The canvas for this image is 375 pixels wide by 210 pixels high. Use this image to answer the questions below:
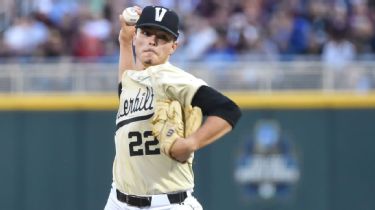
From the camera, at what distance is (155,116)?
5.74m

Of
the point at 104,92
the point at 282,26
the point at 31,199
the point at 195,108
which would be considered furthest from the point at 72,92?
the point at 195,108

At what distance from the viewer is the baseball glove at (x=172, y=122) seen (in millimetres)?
5652

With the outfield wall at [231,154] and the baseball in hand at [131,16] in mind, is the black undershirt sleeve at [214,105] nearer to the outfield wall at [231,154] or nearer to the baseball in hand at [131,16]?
the baseball in hand at [131,16]

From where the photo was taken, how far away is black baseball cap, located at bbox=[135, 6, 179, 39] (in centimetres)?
596

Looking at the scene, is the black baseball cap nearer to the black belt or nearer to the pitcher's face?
the pitcher's face

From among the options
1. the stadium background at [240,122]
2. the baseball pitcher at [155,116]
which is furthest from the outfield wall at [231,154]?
the baseball pitcher at [155,116]

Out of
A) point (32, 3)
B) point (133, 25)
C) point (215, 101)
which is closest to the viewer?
point (215, 101)

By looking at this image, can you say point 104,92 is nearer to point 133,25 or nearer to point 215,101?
point 133,25

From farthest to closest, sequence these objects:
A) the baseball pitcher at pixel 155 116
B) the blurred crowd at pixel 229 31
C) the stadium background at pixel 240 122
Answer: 1. the blurred crowd at pixel 229 31
2. the stadium background at pixel 240 122
3. the baseball pitcher at pixel 155 116

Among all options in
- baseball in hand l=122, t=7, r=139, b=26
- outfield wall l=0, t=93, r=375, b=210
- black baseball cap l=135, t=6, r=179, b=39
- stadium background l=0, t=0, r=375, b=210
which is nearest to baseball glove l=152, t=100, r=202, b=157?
black baseball cap l=135, t=6, r=179, b=39

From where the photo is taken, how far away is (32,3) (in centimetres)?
1305

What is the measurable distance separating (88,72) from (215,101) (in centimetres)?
623

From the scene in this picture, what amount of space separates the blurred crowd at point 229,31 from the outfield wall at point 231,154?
62cm

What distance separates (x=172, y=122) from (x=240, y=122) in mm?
6496
